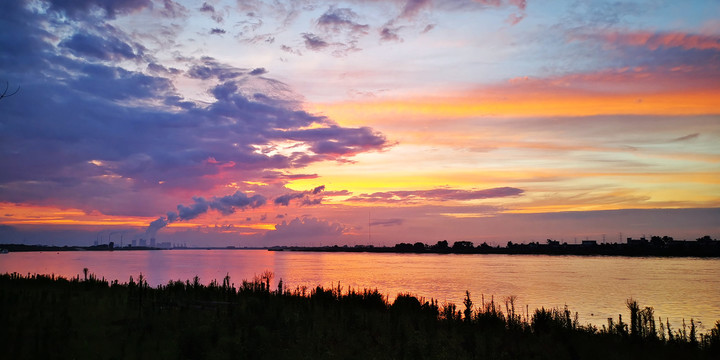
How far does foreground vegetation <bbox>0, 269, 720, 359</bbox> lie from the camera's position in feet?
41.2

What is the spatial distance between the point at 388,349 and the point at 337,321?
184 inches

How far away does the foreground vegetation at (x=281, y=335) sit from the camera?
41.2 feet

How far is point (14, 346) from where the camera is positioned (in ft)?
37.2

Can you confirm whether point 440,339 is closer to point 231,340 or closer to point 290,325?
point 290,325

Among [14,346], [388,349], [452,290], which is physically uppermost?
[14,346]

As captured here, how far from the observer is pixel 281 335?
14.8 meters

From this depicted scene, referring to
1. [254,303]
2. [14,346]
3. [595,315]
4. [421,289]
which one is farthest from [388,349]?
[421,289]

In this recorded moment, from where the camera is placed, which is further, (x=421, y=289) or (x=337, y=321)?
(x=421, y=289)

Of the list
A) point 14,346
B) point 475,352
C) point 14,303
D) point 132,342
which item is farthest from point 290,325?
point 14,303

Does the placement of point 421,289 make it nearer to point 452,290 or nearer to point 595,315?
point 452,290

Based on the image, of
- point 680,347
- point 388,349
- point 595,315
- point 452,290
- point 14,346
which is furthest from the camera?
point 452,290

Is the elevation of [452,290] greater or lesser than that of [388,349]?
lesser

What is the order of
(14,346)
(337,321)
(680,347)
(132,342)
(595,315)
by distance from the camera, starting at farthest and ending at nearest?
(595,315), (337,321), (680,347), (132,342), (14,346)

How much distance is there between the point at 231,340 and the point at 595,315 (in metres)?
31.8
